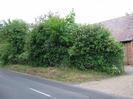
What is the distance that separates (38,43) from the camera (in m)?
30.0

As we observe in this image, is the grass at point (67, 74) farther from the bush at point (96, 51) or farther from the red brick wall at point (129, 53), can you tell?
the red brick wall at point (129, 53)

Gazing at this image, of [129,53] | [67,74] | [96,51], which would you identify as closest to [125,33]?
[129,53]

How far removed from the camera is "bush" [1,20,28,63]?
117 feet

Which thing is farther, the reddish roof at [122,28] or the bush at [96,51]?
the reddish roof at [122,28]

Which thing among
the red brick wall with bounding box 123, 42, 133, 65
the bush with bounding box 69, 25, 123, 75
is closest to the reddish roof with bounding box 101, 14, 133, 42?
the red brick wall with bounding box 123, 42, 133, 65

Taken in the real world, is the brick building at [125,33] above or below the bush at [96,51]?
above

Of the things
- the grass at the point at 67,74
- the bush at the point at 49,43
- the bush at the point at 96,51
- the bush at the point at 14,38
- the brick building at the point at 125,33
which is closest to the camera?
the grass at the point at 67,74

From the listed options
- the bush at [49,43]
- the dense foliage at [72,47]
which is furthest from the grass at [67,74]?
the bush at [49,43]

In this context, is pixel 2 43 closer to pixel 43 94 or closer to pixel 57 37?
pixel 57 37

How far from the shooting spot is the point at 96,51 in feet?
83.4

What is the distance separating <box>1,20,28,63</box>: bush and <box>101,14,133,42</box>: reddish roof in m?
10.9

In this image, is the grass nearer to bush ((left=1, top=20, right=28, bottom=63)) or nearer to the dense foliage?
the dense foliage

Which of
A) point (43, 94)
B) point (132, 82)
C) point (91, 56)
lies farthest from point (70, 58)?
point (43, 94)

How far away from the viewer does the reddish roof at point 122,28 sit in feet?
122
